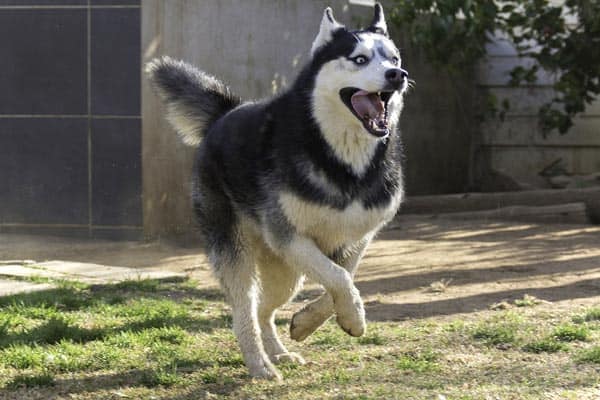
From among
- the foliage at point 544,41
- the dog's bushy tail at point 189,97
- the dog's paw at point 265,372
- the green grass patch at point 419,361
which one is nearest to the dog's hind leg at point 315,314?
the dog's paw at point 265,372

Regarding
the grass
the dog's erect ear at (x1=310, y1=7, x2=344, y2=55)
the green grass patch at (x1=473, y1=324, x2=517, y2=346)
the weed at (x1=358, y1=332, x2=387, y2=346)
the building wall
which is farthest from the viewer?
the building wall

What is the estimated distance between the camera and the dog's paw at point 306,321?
187 inches

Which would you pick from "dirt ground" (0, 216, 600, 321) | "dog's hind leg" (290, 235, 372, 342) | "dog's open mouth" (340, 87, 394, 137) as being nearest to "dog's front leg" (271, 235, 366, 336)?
"dog's hind leg" (290, 235, 372, 342)

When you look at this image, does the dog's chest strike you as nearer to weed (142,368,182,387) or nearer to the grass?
the grass

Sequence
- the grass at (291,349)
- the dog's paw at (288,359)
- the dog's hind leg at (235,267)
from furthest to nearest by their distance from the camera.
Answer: the dog's paw at (288,359), the dog's hind leg at (235,267), the grass at (291,349)

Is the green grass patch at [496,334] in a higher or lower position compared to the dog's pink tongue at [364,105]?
lower

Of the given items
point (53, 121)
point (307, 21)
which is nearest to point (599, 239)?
point (307, 21)

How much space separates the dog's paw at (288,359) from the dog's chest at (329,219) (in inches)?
24.7

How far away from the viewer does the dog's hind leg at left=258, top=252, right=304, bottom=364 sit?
5.04 metres

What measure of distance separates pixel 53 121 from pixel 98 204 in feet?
2.98

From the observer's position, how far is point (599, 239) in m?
9.57

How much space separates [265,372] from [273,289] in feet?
1.83

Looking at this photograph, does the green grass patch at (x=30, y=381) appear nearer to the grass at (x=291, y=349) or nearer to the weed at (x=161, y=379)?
the grass at (x=291, y=349)

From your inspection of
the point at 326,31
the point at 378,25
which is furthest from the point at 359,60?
the point at 378,25
